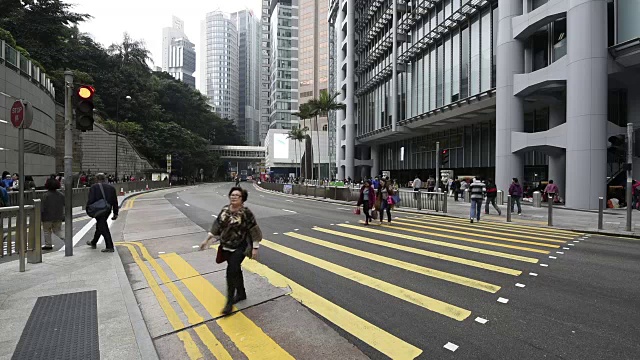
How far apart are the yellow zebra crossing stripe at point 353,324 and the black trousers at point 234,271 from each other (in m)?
0.87

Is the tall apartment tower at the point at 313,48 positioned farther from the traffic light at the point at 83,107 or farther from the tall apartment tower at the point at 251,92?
the tall apartment tower at the point at 251,92

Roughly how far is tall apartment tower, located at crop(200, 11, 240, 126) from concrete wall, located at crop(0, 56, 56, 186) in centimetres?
15150

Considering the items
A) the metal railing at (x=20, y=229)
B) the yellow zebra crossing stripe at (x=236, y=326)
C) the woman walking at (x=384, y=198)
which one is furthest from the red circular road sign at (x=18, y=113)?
the woman walking at (x=384, y=198)

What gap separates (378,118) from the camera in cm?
4434

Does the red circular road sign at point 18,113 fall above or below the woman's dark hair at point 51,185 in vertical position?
above

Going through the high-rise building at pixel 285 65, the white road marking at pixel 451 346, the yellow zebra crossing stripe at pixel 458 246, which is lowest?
the white road marking at pixel 451 346

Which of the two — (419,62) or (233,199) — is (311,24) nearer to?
(419,62)

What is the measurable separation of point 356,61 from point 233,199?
5190 cm

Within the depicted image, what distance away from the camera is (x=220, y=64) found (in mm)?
179750

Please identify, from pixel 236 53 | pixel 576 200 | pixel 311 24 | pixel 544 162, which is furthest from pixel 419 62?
pixel 236 53

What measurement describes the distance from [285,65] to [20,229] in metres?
104

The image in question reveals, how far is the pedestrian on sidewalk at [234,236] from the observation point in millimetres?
4551

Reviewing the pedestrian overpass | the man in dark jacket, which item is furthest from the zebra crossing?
the pedestrian overpass

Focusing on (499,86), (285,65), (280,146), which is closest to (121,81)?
(280,146)
